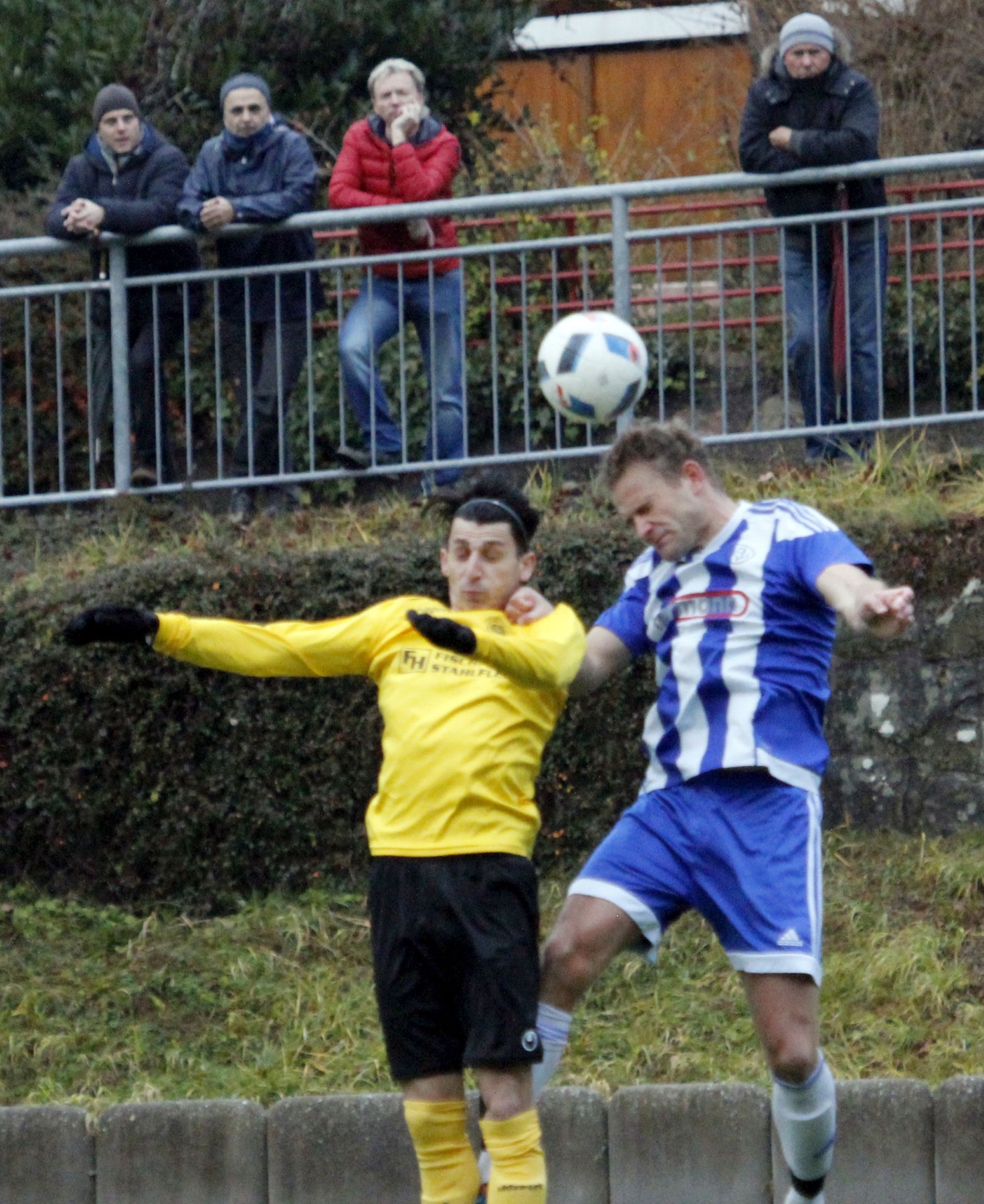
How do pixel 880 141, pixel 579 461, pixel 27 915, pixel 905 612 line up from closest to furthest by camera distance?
pixel 905 612
pixel 27 915
pixel 579 461
pixel 880 141

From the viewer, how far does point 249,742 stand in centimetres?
809

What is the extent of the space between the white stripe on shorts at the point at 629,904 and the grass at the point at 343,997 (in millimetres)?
1391

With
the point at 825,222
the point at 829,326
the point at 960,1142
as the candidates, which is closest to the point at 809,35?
the point at 825,222

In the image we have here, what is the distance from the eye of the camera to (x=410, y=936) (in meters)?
5.25

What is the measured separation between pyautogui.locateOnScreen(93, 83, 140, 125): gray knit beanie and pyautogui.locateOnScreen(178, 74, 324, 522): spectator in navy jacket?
15.8 inches

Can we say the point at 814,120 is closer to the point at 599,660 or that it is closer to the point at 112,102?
the point at 112,102

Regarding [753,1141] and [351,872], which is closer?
[753,1141]

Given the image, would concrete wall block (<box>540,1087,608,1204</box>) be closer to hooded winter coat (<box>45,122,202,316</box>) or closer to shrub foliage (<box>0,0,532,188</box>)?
hooded winter coat (<box>45,122,202,316</box>)

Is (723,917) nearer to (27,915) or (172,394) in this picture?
(27,915)

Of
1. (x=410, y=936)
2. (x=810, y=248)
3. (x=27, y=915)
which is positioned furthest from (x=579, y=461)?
(x=410, y=936)

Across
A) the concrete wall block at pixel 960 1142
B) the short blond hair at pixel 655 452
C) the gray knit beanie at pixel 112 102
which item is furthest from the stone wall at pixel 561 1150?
the gray knit beanie at pixel 112 102

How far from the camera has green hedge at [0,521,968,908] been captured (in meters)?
8.06

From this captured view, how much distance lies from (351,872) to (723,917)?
2.87 meters

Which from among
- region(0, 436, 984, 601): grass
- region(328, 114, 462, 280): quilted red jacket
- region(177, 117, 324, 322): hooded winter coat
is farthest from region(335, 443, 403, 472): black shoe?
region(328, 114, 462, 280): quilted red jacket
